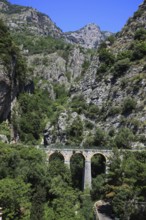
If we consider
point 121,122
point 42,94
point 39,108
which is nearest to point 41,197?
point 121,122

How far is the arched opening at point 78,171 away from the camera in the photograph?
6076 centimetres

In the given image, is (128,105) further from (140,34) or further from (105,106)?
(140,34)

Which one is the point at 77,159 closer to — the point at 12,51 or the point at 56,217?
the point at 56,217

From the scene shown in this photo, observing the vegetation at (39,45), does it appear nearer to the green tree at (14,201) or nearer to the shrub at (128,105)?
the shrub at (128,105)

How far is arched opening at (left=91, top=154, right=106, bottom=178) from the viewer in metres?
61.2

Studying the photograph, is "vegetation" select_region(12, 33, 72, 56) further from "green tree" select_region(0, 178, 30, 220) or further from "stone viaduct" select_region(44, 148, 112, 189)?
"green tree" select_region(0, 178, 30, 220)

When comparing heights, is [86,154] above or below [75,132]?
below

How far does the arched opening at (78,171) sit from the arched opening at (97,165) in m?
1.82

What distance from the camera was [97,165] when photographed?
61.5 metres

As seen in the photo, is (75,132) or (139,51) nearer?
(75,132)

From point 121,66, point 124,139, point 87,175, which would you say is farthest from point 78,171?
point 121,66

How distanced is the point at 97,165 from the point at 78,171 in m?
3.34

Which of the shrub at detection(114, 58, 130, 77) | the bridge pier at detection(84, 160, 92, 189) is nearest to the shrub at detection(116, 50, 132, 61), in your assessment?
the shrub at detection(114, 58, 130, 77)

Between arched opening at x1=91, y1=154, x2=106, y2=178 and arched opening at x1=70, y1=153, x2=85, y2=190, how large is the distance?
1.82m
